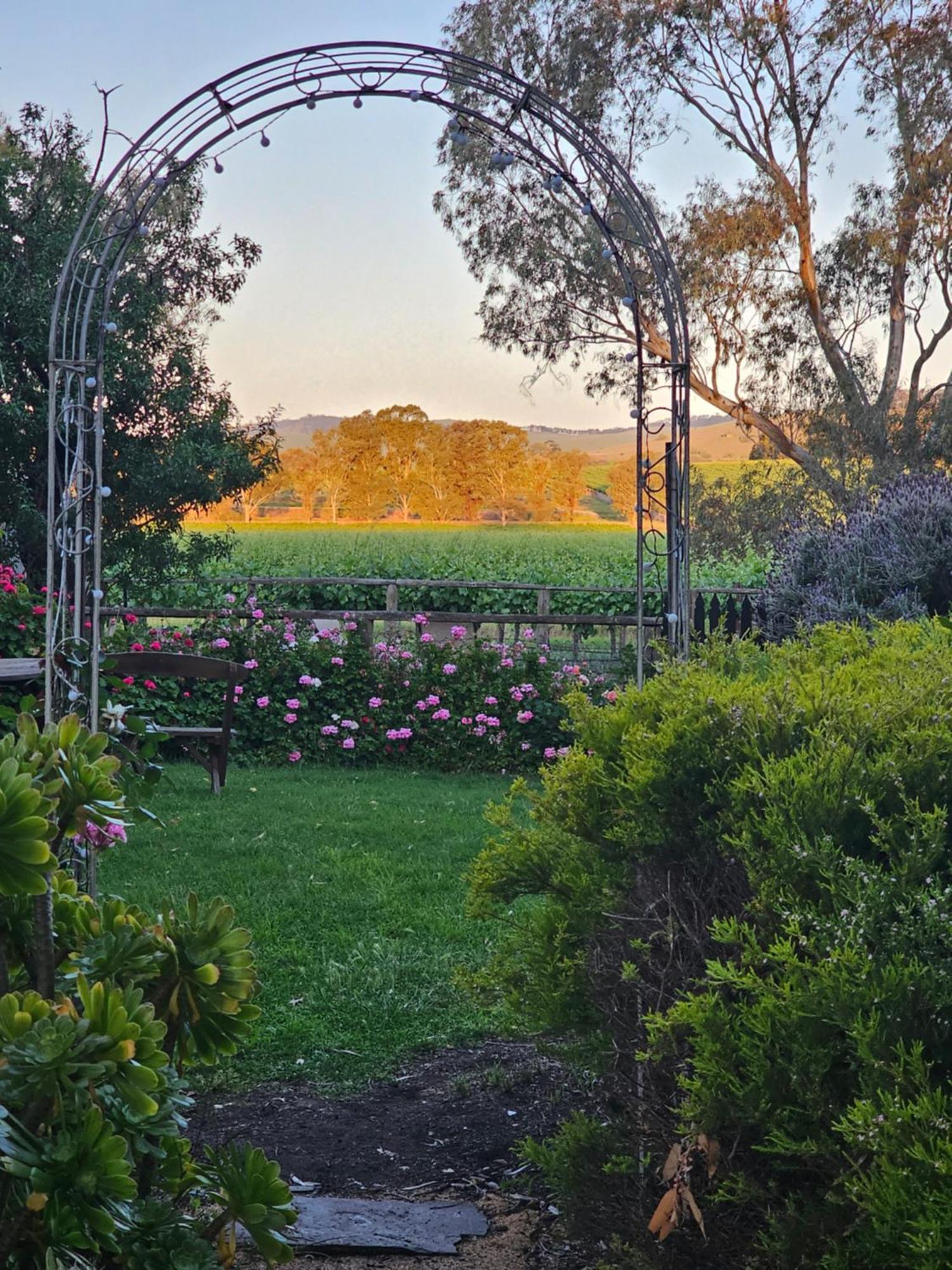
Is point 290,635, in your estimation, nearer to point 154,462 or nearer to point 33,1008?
point 154,462

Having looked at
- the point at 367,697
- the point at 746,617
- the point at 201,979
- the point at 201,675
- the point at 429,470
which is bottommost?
the point at 367,697

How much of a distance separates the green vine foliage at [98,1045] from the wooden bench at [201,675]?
139 inches

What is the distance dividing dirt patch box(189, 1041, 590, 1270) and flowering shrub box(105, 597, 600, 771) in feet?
16.3

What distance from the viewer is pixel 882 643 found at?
8.95 ft

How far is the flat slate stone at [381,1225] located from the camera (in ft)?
6.89

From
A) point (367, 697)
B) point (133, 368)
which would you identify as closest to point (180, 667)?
point (367, 697)

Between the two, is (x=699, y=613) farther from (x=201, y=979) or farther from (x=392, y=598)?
(x=201, y=979)

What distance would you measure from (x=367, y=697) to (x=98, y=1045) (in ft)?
23.4

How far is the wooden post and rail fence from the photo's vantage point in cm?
845

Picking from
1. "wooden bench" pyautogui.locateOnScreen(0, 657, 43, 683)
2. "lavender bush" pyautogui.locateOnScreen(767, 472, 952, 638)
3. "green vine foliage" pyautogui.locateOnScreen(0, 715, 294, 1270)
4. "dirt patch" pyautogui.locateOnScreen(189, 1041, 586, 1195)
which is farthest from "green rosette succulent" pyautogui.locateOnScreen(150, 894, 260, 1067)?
"lavender bush" pyautogui.locateOnScreen(767, 472, 952, 638)

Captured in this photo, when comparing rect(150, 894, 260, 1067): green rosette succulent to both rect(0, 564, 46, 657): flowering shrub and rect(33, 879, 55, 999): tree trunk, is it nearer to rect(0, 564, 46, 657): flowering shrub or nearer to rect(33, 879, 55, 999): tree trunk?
rect(33, 879, 55, 999): tree trunk

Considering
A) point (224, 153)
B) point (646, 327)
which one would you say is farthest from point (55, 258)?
point (646, 327)

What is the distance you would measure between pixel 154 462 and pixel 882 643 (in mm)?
6194

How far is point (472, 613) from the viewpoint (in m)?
9.07
